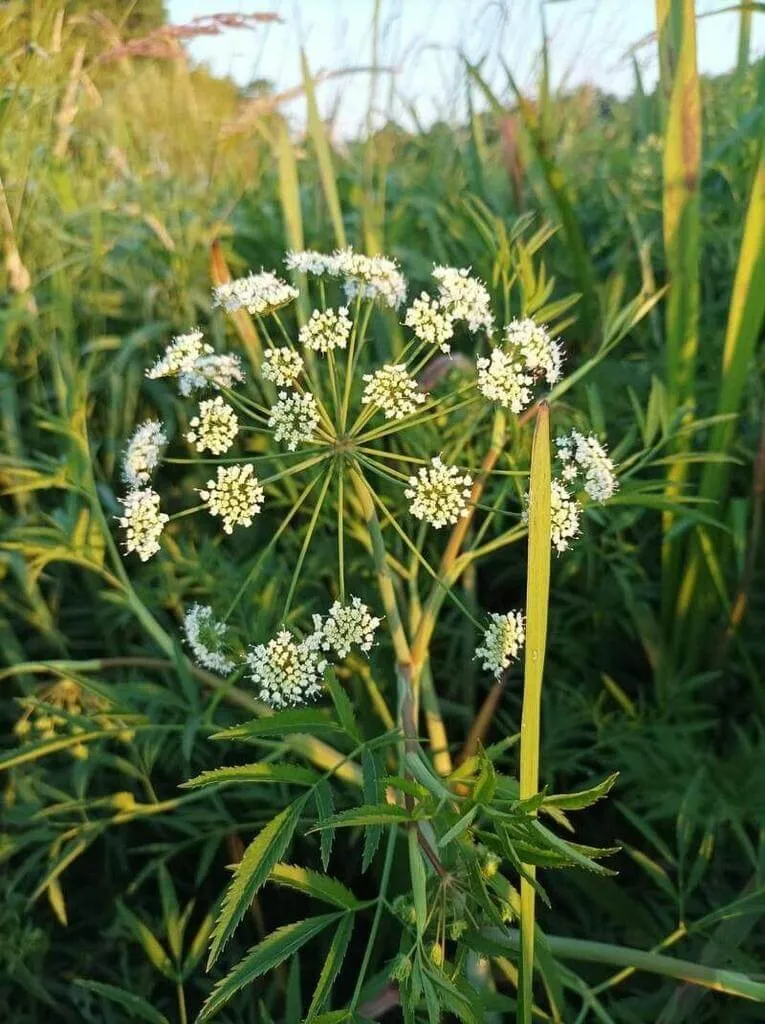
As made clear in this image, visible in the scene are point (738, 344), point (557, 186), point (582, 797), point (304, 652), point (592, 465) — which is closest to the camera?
point (582, 797)

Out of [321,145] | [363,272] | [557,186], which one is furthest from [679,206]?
[363,272]

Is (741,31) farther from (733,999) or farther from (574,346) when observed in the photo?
(733,999)

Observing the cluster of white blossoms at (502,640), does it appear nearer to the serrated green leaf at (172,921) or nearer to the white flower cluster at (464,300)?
the white flower cluster at (464,300)

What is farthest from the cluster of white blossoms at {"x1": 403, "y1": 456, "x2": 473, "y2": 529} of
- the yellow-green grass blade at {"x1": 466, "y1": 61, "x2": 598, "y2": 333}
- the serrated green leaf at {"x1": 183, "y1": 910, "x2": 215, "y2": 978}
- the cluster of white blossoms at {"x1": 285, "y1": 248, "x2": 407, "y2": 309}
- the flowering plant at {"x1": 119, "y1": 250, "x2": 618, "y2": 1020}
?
the yellow-green grass blade at {"x1": 466, "y1": 61, "x2": 598, "y2": 333}

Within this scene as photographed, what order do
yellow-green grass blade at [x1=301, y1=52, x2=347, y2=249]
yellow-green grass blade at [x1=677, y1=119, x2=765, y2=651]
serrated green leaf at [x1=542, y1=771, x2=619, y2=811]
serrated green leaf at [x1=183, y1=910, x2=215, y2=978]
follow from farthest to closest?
yellow-green grass blade at [x1=301, y1=52, x2=347, y2=249], yellow-green grass blade at [x1=677, y1=119, x2=765, y2=651], serrated green leaf at [x1=183, y1=910, x2=215, y2=978], serrated green leaf at [x1=542, y1=771, x2=619, y2=811]

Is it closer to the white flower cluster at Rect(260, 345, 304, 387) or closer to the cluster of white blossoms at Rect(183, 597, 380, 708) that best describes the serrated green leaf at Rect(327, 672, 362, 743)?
the cluster of white blossoms at Rect(183, 597, 380, 708)

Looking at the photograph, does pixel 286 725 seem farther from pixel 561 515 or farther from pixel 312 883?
pixel 561 515
